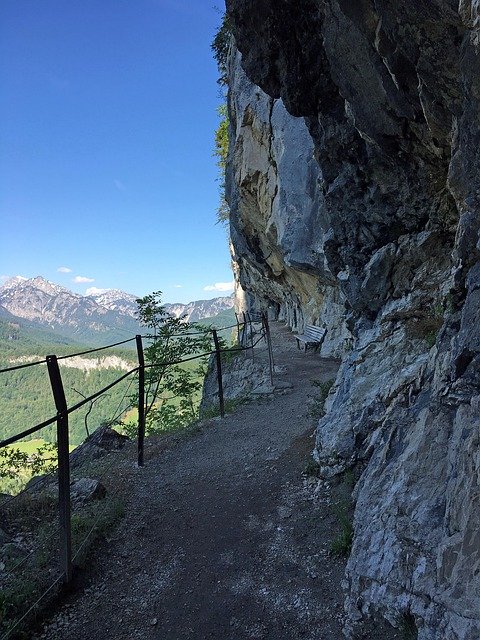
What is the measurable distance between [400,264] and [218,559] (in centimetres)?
552

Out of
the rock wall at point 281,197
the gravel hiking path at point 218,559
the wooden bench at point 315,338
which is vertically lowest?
the gravel hiking path at point 218,559

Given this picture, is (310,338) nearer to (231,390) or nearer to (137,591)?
(231,390)

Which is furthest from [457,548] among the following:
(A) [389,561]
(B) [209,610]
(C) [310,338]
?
(C) [310,338]

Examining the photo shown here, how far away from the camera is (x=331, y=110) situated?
7270mm

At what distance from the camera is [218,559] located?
471cm

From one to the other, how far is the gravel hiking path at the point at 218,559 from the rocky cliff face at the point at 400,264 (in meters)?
0.63

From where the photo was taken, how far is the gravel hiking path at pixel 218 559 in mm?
3738

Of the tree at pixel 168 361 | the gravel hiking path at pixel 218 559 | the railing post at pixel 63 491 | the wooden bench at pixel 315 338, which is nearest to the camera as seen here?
the gravel hiking path at pixel 218 559

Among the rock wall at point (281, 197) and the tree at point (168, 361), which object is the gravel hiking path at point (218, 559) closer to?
the tree at point (168, 361)

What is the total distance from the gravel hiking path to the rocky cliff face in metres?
0.63

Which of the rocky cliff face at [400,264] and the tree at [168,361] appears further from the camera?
the tree at [168,361]

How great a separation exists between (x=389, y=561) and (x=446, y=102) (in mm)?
4464

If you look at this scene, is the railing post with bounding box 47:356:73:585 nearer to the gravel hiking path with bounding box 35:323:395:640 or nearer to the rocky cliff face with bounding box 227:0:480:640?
the gravel hiking path with bounding box 35:323:395:640

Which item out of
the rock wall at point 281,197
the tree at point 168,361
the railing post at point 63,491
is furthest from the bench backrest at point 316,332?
the railing post at point 63,491
